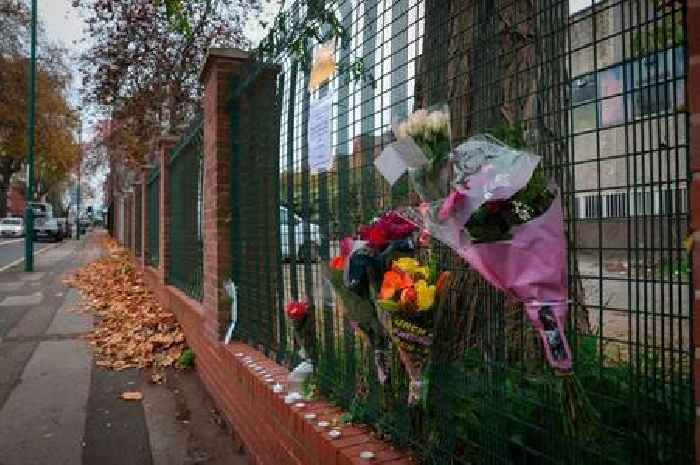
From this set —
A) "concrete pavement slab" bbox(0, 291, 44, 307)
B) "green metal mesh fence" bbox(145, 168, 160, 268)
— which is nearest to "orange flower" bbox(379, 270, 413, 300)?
"green metal mesh fence" bbox(145, 168, 160, 268)

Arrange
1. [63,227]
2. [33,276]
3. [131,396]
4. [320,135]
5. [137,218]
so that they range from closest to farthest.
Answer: [320,135] < [131,396] < [137,218] < [33,276] < [63,227]

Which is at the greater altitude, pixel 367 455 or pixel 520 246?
pixel 520 246

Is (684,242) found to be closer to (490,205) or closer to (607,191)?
(607,191)

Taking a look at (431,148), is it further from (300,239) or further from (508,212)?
(300,239)

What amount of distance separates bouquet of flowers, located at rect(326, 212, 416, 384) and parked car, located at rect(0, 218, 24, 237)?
4789cm

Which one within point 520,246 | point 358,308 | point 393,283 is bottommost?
point 358,308

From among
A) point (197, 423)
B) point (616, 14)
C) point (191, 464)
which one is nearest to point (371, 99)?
point (616, 14)

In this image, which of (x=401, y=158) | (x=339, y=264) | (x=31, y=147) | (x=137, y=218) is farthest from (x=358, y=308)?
(x=31, y=147)

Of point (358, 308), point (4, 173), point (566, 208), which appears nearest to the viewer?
point (566, 208)

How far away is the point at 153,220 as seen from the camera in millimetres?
11703

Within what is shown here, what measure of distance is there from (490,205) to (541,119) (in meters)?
0.52

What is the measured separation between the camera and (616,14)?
1.74 meters

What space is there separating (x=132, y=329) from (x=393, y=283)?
6.63 m

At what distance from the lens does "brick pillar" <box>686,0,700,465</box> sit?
1.33 meters
